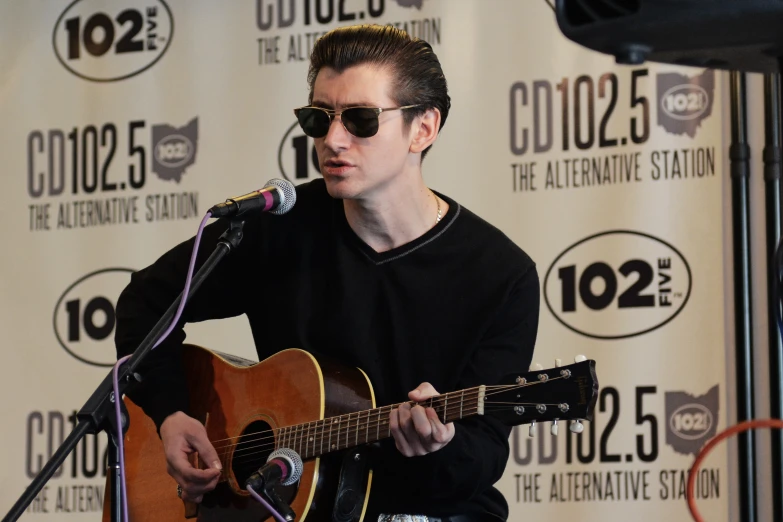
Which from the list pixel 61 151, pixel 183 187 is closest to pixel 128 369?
pixel 183 187

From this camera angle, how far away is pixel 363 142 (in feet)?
9.09

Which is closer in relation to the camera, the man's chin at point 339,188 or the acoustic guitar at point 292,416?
the acoustic guitar at point 292,416

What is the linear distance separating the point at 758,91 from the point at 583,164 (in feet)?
2.04

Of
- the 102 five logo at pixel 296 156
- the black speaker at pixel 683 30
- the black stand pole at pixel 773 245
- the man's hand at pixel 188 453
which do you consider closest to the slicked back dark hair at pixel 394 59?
the man's hand at pixel 188 453

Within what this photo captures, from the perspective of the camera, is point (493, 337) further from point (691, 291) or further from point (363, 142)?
point (691, 291)

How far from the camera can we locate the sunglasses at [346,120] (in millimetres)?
2756

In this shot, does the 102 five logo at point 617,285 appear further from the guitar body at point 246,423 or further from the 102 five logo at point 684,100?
the guitar body at point 246,423

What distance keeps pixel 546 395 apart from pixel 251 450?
2.76 feet

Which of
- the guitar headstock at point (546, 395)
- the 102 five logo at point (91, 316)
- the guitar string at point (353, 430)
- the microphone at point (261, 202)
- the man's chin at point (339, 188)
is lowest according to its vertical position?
the guitar string at point (353, 430)

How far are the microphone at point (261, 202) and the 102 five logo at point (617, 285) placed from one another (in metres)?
1.60

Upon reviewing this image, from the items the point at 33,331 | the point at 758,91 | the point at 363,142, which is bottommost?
the point at 33,331

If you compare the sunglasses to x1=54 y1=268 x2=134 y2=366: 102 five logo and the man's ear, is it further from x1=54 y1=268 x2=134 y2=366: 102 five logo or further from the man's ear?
x1=54 y1=268 x2=134 y2=366: 102 five logo

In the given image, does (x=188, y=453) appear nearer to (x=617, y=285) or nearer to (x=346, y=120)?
(x=346, y=120)

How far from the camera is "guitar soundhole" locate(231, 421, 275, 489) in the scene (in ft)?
9.12
